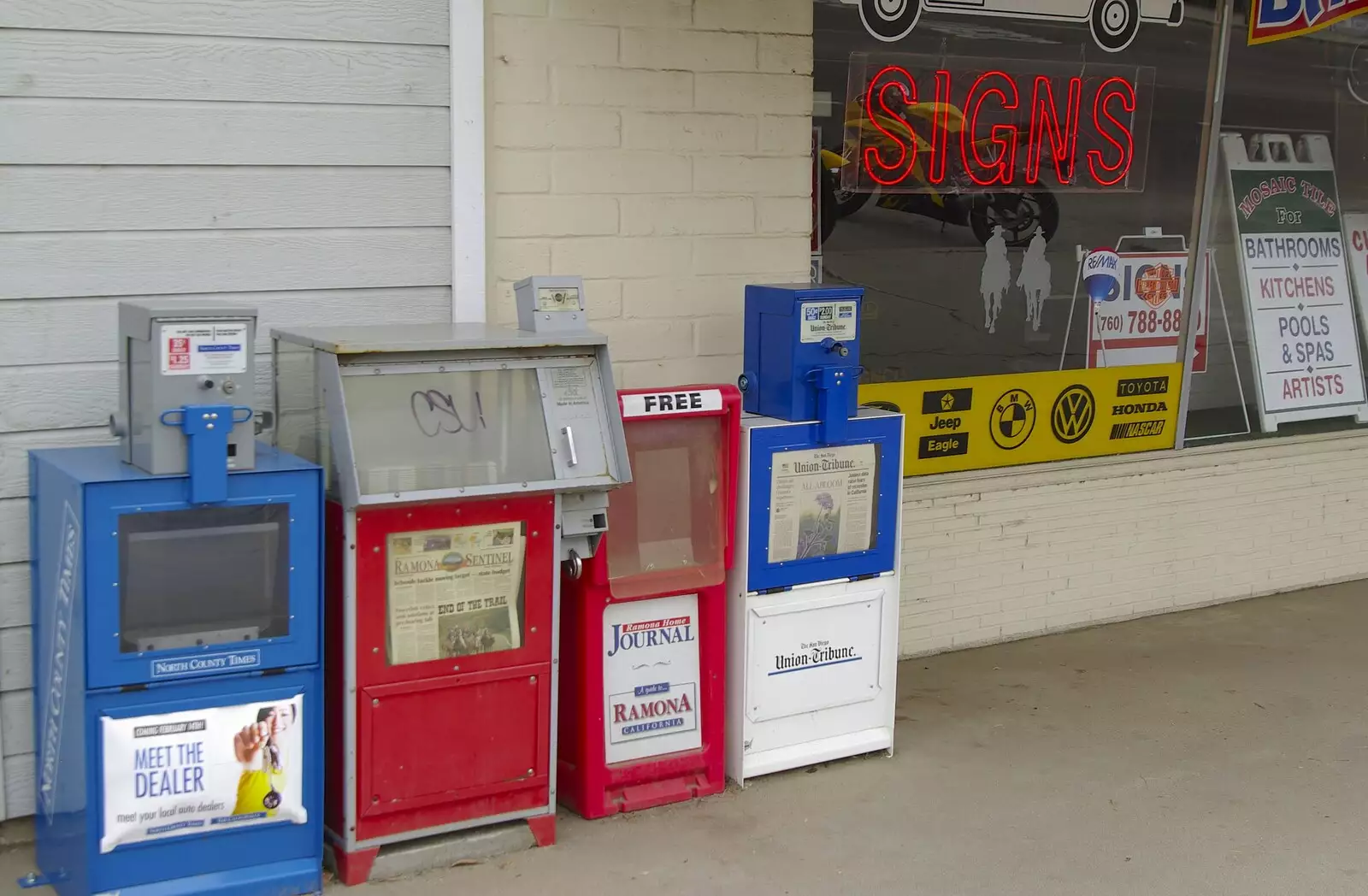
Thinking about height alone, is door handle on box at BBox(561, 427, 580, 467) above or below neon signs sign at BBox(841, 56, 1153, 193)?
below

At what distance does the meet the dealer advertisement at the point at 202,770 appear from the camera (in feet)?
12.1

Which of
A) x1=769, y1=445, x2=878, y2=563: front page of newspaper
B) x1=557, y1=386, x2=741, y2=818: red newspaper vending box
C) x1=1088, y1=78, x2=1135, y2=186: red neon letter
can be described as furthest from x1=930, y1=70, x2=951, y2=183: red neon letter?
x1=557, y1=386, x2=741, y2=818: red newspaper vending box

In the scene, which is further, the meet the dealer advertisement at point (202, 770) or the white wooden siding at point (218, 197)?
the white wooden siding at point (218, 197)

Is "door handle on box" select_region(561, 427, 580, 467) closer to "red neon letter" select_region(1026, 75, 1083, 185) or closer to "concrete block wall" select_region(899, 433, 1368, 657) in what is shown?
"concrete block wall" select_region(899, 433, 1368, 657)

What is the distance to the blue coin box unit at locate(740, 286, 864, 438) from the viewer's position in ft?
16.0

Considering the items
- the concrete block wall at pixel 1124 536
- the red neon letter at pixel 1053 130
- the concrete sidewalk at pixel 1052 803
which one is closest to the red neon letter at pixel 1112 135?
the red neon letter at pixel 1053 130

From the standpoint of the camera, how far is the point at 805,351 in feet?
16.1

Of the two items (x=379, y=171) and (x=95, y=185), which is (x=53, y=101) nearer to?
(x=95, y=185)

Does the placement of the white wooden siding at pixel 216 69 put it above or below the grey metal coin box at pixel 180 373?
above

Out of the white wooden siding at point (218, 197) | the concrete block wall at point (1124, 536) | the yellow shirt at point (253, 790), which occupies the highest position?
the white wooden siding at point (218, 197)

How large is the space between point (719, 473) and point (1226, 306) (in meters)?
3.65

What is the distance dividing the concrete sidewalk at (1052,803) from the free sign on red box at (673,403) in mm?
1308

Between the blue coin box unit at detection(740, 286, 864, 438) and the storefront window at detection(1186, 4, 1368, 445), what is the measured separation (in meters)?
2.87

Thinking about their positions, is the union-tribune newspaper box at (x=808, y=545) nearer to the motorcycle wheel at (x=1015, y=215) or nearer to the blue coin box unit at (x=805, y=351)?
the blue coin box unit at (x=805, y=351)
